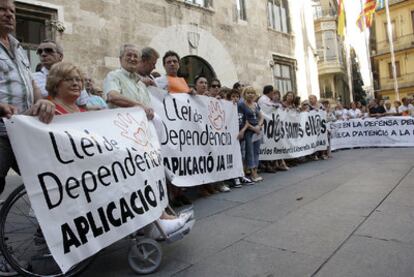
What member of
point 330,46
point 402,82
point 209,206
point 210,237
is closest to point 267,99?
point 209,206

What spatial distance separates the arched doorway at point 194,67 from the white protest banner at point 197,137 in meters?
5.64

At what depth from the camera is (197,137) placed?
486 cm

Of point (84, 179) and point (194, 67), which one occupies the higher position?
point (194, 67)

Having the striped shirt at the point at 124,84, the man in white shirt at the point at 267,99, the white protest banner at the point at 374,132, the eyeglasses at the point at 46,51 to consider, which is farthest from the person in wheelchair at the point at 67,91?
the white protest banner at the point at 374,132

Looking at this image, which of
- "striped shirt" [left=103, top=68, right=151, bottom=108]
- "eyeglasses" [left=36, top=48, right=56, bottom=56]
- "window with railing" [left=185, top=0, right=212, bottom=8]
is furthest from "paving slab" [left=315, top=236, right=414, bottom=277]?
"window with railing" [left=185, top=0, right=212, bottom=8]

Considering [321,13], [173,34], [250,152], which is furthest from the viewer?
[321,13]

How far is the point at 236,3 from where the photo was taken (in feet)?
41.9

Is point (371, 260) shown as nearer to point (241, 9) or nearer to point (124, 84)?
point (124, 84)

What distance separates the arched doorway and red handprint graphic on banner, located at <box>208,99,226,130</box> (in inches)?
222

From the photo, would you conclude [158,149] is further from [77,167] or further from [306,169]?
[306,169]

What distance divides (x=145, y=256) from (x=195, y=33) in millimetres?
9445

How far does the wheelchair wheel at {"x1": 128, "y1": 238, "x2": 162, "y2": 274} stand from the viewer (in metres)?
2.50

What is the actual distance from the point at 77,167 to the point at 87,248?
0.53m

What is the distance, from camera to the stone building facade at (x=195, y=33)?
7.83 metres
